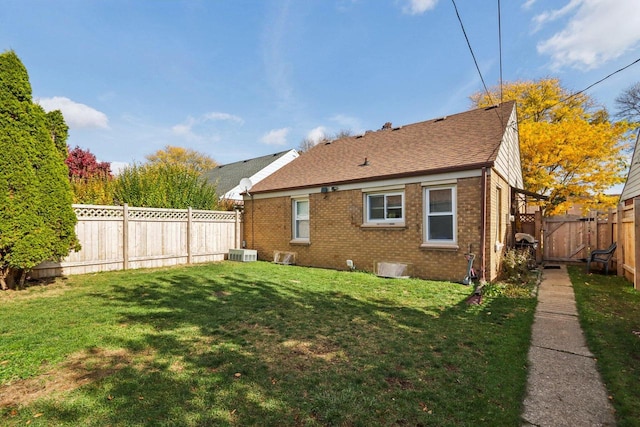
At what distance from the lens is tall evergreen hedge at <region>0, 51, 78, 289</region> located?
6.62 metres

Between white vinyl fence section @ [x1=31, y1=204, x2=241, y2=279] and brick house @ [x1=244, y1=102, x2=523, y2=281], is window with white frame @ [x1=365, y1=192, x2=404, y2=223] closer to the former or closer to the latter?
brick house @ [x1=244, y1=102, x2=523, y2=281]

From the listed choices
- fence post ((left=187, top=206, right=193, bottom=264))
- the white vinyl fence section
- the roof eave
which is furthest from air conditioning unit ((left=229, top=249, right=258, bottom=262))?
the roof eave

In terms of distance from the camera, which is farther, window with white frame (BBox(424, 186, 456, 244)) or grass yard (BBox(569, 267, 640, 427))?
window with white frame (BBox(424, 186, 456, 244))

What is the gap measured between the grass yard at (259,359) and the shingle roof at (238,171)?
19.5 m

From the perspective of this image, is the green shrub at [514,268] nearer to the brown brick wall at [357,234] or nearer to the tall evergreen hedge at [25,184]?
the brown brick wall at [357,234]

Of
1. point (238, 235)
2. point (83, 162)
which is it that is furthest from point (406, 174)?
point (83, 162)

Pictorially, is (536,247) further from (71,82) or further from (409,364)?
(71,82)

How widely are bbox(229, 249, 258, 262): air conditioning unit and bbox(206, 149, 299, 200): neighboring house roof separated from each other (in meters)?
11.5

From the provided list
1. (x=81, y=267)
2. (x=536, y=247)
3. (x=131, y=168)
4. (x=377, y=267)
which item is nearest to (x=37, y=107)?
(x=81, y=267)

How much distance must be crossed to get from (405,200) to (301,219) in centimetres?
471

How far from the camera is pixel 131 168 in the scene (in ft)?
42.9

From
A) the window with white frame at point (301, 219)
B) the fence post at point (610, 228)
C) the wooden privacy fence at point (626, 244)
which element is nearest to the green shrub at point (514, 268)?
the wooden privacy fence at point (626, 244)

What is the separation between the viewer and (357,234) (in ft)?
34.7

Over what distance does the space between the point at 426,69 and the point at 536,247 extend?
877 centimetres
